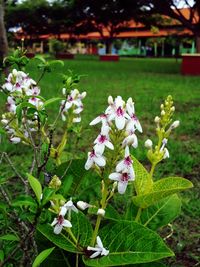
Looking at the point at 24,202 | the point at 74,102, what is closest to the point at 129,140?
the point at 24,202

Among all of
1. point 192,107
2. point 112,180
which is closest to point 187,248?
point 112,180

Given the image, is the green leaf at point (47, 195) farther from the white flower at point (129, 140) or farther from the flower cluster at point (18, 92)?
the flower cluster at point (18, 92)

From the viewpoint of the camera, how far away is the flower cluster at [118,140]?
1.58 m

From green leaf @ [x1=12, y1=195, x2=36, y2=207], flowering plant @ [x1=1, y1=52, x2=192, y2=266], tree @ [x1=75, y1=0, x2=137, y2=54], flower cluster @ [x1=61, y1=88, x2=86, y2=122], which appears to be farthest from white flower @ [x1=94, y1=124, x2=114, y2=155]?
tree @ [x1=75, y1=0, x2=137, y2=54]

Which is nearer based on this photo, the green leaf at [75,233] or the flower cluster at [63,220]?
the flower cluster at [63,220]

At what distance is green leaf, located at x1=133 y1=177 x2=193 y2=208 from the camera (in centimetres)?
177

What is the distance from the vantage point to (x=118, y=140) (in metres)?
1.63

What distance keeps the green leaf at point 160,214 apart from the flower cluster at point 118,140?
521mm

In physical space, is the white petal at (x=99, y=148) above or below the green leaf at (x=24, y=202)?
above

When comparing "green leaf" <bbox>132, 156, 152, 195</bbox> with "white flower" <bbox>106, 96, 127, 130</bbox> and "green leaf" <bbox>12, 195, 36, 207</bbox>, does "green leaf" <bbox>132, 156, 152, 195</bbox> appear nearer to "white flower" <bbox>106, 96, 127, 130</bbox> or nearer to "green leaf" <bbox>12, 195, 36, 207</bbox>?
"white flower" <bbox>106, 96, 127, 130</bbox>

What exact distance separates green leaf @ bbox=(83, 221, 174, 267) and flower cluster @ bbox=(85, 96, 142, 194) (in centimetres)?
22

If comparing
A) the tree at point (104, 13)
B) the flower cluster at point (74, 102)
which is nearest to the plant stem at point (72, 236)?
the flower cluster at point (74, 102)

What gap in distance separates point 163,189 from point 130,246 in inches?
10.2

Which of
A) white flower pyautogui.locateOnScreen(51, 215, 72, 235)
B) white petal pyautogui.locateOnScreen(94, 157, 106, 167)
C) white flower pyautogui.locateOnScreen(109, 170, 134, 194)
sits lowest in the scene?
white flower pyautogui.locateOnScreen(51, 215, 72, 235)
